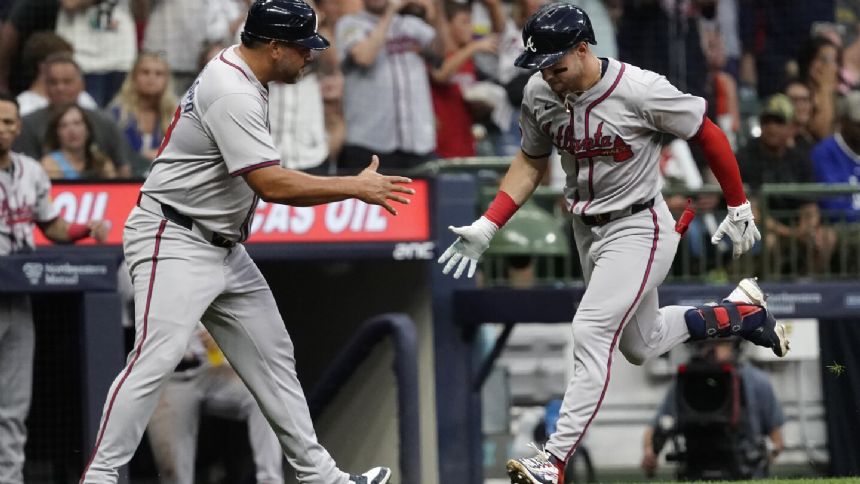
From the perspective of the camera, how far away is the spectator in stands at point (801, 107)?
1180 centimetres

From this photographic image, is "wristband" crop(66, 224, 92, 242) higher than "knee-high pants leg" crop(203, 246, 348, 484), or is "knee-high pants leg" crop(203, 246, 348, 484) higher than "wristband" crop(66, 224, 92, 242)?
"wristband" crop(66, 224, 92, 242)

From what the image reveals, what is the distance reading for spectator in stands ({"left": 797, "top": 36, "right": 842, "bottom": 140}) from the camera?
12.1 m

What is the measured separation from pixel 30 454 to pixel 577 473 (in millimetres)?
3854

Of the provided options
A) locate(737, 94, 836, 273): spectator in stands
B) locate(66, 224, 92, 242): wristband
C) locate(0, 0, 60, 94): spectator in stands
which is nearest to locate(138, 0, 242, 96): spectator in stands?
locate(0, 0, 60, 94): spectator in stands

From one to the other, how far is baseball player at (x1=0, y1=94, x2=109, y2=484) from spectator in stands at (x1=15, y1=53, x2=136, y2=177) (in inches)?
42.6

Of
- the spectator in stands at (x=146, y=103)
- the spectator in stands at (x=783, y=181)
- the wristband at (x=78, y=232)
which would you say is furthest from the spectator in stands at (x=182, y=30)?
the spectator in stands at (x=783, y=181)

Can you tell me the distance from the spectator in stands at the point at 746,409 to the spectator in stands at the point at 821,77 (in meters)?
2.82

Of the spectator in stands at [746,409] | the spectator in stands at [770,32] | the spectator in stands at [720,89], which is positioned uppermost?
the spectator in stands at [770,32]

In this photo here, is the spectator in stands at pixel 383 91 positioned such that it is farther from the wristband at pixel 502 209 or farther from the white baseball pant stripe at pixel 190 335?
the white baseball pant stripe at pixel 190 335

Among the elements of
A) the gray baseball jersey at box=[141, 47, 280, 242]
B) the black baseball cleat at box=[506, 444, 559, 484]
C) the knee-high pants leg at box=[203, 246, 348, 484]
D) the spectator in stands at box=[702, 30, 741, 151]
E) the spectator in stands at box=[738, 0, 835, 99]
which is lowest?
the black baseball cleat at box=[506, 444, 559, 484]

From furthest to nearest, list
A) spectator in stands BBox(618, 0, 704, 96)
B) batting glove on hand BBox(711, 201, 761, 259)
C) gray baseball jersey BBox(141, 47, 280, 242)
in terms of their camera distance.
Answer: spectator in stands BBox(618, 0, 704, 96) → batting glove on hand BBox(711, 201, 761, 259) → gray baseball jersey BBox(141, 47, 280, 242)

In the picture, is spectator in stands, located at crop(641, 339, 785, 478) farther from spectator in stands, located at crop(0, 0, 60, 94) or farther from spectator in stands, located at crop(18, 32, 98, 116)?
spectator in stands, located at crop(0, 0, 60, 94)

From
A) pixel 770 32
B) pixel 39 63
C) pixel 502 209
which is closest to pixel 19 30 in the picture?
pixel 39 63

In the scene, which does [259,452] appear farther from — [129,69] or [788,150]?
[788,150]
